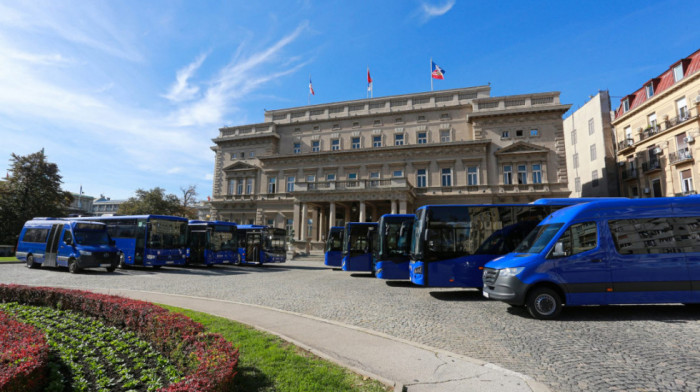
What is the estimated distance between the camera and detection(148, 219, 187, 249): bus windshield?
776 inches

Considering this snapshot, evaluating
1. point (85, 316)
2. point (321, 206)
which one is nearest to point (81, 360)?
point (85, 316)

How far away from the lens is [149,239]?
19.6 metres

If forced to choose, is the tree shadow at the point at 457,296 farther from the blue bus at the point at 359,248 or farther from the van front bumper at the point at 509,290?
the blue bus at the point at 359,248

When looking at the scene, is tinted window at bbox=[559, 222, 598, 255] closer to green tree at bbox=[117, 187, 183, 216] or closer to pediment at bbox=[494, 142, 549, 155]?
pediment at bbox=[494, 142, 549, 155]

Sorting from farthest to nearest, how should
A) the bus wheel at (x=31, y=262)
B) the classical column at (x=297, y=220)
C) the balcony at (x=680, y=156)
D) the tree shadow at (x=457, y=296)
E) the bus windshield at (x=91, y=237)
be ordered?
the classical column at (x=297, y=220) < the balcony at (x=680, y=156) < the bus wheel at (x=31, y=262) < the bus windshield at (x=91, y=237) < the tree shadow at (x=457, y=296)

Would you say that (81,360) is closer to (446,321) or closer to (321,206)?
(446,321)

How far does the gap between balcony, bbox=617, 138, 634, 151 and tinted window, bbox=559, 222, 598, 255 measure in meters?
32.6

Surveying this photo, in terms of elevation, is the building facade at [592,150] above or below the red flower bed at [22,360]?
above

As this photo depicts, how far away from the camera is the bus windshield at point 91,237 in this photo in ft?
57.9

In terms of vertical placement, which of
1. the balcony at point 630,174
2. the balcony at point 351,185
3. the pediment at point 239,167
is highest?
Answer: the pediment at point 239,167

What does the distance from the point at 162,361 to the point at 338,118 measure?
123ft

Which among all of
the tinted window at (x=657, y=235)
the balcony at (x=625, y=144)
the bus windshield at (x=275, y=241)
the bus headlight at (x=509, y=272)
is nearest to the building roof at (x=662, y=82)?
the balcony at (x=625, y=144)

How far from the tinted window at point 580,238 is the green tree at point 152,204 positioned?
166ft

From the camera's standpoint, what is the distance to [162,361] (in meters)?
4.77
